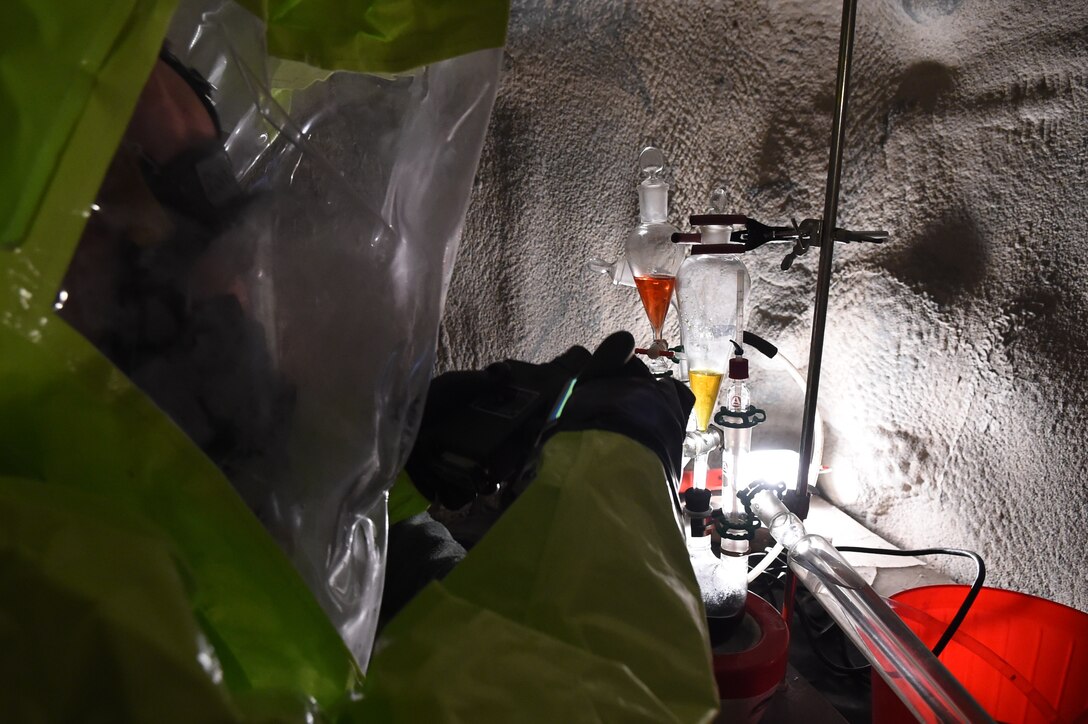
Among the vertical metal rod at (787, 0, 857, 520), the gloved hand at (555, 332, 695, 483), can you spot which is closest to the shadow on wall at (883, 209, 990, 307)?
the vertical metal rod at (787, 0, 857, 520)

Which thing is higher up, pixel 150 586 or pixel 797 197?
pixel 797 197

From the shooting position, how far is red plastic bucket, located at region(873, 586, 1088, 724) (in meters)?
0.86

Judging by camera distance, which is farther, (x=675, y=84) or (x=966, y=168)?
(x=675, y=84)

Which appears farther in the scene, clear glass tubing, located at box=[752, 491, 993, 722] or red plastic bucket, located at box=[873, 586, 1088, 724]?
red plastic bucket, located at box=[873, 586, 1088, 724]

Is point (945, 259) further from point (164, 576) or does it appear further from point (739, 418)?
point (164, 576)

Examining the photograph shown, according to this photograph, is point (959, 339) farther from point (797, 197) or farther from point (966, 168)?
point (797, 197)

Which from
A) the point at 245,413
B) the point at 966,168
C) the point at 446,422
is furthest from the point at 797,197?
the point at 245,413

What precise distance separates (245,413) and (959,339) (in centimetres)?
131

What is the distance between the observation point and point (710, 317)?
0.96m

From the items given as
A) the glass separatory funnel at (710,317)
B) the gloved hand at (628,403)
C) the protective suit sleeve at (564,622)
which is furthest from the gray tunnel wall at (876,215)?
A: the protective suit sleeve at (564,622)

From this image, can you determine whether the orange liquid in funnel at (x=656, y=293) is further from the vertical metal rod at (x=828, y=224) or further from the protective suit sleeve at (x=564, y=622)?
the protective suit sleeve at (x=564, y=622)

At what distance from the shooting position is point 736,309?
96cm

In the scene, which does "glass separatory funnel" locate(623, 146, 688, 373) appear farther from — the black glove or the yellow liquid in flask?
the black glove

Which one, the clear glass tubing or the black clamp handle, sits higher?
the black clamp handle
